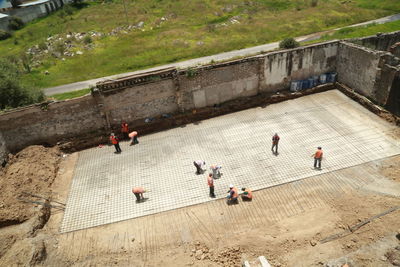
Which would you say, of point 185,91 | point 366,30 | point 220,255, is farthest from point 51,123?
point 366,30

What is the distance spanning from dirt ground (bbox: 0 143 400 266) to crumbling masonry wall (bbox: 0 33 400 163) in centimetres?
437

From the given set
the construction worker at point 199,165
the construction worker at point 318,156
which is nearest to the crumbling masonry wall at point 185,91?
the construction worker at point 199,165

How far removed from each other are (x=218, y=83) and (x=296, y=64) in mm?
5733

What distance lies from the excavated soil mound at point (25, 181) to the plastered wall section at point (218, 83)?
29.2 feet

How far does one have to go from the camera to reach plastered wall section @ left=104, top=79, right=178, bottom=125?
18672 millimetres

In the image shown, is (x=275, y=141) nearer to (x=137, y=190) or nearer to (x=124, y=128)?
(x=137, y=190)

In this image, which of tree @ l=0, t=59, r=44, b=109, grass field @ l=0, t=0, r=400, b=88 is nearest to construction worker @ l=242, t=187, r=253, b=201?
tree @ l=0, t=59, r=44, b=109

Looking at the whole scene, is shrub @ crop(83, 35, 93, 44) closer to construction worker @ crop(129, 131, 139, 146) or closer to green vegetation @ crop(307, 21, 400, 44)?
construction worker @ crop(129, 131, 139, 146)

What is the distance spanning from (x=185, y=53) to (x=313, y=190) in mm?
21021

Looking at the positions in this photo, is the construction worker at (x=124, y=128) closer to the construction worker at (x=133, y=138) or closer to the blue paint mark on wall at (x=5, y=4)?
the construction worker at (x=133, y=138)

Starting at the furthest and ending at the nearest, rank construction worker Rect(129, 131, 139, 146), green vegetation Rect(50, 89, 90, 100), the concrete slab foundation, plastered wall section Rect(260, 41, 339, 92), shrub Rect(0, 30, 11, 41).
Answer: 1. shrub Rect(0, 30, 11, 41)
2. green vegetation Rect(50, 89, 90, 100)
3. plastered wall section Rect(260, 41, 339, 92)
4. construction worker Rect(129, 131, 139, 146)
5. the concrete slab foundation

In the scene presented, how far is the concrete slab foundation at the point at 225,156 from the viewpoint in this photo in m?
14.5

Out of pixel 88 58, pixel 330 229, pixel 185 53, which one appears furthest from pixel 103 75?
pixel 330 229

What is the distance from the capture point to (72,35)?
37.7 m
